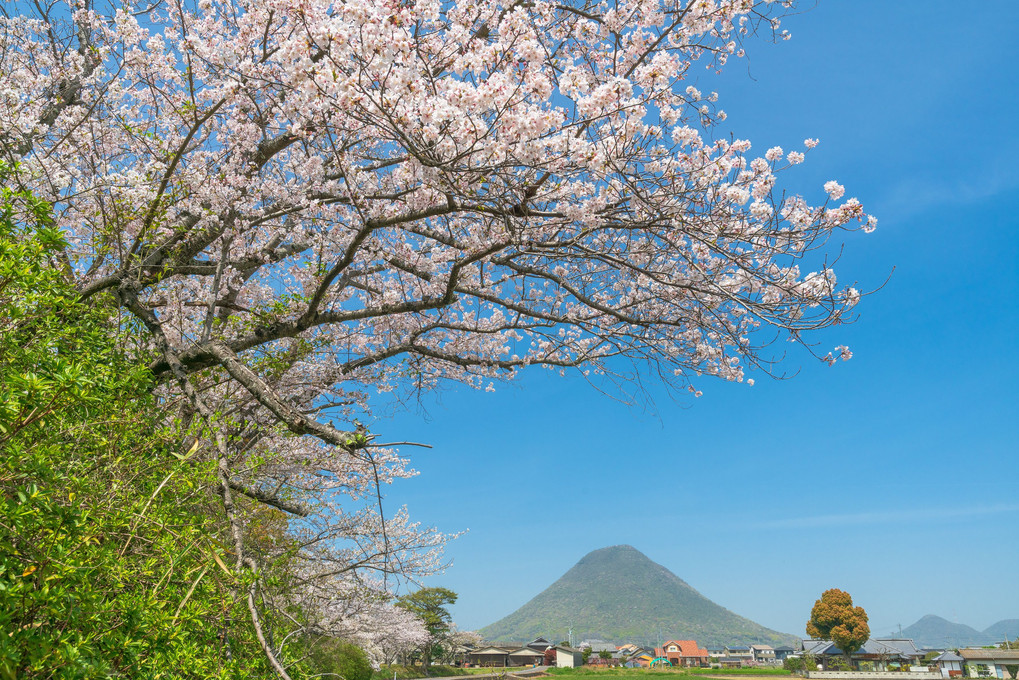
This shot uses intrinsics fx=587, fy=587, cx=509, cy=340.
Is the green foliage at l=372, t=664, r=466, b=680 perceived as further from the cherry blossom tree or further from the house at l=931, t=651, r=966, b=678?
the house at l=931, t=651, r=966, b=678

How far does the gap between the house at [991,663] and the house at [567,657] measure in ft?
126

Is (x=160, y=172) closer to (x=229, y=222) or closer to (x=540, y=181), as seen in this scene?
(x=229, y=222)

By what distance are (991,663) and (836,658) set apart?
1375 centimetres

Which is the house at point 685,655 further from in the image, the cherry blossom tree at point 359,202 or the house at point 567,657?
the cherry blossom tree at point 359,202

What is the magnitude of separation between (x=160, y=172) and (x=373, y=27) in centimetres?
354

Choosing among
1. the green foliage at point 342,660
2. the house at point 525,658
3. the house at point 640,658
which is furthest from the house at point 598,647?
the green foliage at point 342,660

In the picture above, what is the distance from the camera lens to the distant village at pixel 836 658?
46.3m

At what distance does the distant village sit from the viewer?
46.3 metres

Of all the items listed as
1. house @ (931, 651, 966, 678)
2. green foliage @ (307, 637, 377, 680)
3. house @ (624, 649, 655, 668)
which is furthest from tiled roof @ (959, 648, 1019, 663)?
green foliage @ (307, 637, 377, 680)

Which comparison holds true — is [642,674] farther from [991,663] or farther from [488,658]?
[991,663]

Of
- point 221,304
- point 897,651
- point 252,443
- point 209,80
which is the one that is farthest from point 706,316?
point 897,651

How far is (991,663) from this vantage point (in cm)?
4647

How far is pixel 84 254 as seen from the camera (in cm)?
527

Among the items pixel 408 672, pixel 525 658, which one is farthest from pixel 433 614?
pixel 525 658
